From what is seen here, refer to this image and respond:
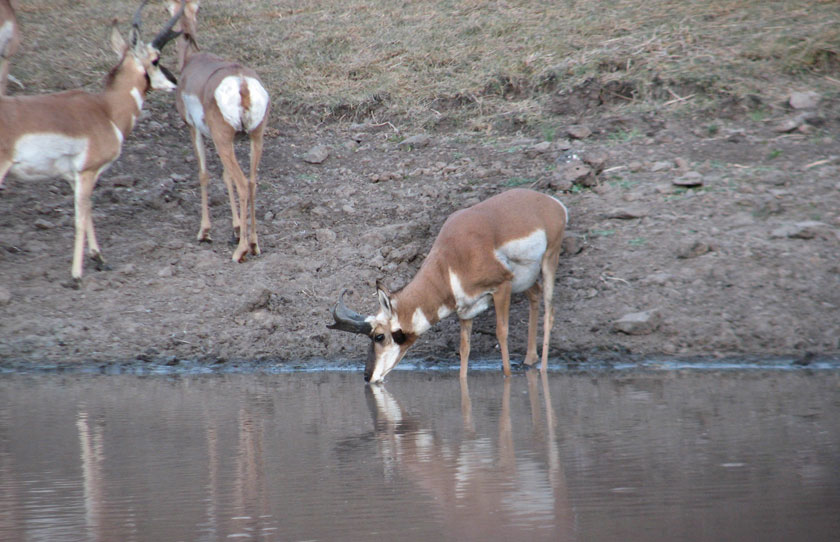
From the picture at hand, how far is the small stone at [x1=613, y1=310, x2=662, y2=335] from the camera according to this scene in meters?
9.30

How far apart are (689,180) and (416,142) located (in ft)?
13.2

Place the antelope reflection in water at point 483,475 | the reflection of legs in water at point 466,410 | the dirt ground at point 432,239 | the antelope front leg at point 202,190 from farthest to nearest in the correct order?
the antelope front leg at point 202,190
the dirt ground at point 432,239
the reflection of legs in water at point 466,410
the antelope reflection in water at point 483,475

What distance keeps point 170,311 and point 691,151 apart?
651 cm

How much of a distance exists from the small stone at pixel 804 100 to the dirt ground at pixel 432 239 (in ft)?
0.56

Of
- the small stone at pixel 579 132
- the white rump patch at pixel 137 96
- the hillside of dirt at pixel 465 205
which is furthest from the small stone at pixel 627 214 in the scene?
the white rump patch at pixel 137 96

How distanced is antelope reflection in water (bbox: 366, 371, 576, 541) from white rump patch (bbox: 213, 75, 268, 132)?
494cm

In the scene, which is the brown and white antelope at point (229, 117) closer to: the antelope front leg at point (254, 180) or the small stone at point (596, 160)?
the antelope front leg at point (254, 180)

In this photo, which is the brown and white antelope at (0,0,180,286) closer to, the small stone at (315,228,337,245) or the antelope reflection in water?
the small stone at (315,228,337,245)

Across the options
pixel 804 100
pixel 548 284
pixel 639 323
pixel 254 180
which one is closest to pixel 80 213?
pixel 254 180

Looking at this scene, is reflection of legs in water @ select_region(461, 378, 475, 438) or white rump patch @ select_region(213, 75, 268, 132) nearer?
reflection of legs in water @ select_region(461, 378, 475, 438)

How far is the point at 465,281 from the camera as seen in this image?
895 centimetres

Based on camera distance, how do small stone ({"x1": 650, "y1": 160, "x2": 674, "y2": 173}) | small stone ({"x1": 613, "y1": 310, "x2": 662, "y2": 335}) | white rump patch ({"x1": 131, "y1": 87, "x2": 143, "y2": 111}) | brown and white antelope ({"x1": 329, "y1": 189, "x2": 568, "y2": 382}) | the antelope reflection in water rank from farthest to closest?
1. small stone ({"x1": 650, "y1": 160, "x2": 674, "y2": 173})
2. white rump patch ({"x1": 131, "y1": 87, "x2": 143, "y2": 111})
3. small stone ({"x1": 613, "y1": 310, "x2": 662, "y2": 335})
4. brown and white antelope ({"x1": 329, "y1": 189, "x2": 568, "y2": 382})
5. the antelope reflection in water

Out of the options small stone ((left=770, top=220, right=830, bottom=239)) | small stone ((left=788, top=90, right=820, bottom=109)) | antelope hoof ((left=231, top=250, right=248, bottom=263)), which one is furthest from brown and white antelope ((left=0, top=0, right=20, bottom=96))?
small stone ((left=788, top=90, right=820, bottom=109))

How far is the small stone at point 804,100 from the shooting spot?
12539mm
